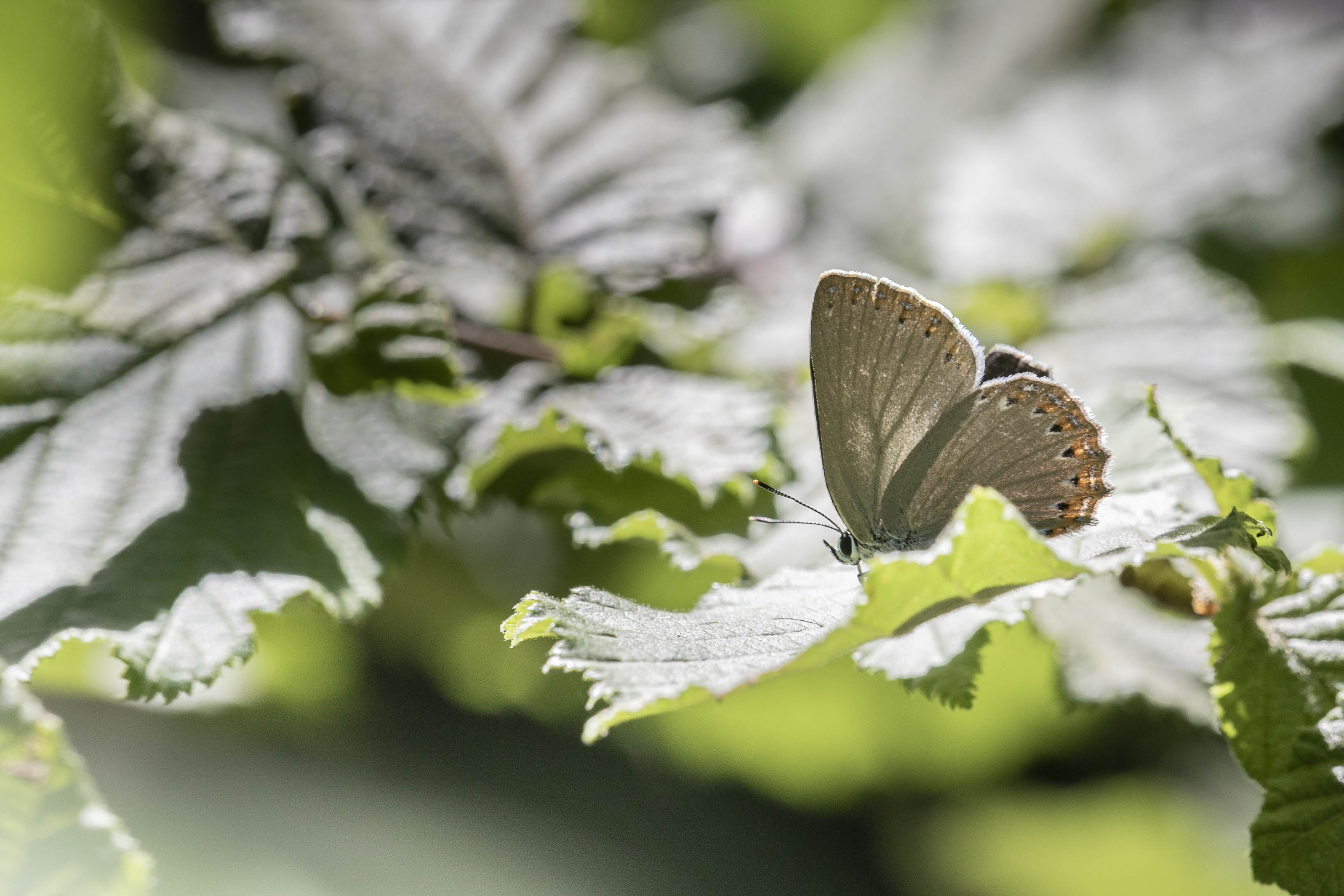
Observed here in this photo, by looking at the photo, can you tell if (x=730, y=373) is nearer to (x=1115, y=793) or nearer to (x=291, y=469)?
(x=291, y=469)

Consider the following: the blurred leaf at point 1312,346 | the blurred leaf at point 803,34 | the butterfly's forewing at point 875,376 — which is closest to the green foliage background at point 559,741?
the butterfly's forewing at point 875,376

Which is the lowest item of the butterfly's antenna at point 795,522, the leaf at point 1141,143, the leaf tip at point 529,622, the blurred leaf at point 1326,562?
the leaf tip at point 529,622

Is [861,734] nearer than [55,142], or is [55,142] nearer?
[55,142]

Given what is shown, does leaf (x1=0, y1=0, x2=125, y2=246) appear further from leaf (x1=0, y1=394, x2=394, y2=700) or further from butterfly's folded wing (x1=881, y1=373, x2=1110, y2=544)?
butterfly's folded wing (x1=881, y1=373, x2=1110, y2=544)

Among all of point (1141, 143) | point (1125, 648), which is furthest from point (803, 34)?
point (1125, 648)

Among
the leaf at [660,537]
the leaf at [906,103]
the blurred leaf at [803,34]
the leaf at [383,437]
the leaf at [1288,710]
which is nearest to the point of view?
the leaf at [1288,710]

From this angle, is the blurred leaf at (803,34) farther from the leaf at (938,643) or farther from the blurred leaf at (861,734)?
the leaf at (938,643)

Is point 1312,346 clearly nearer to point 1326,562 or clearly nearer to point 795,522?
point 1326,562

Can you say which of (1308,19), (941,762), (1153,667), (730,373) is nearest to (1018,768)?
(941,762)
